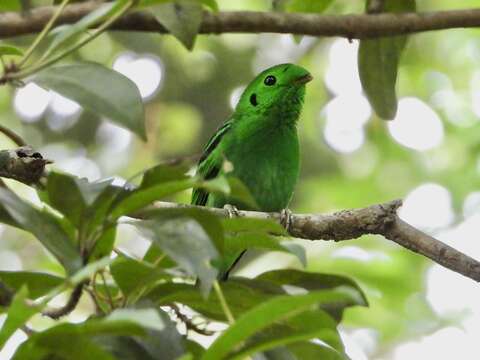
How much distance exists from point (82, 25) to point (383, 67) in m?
1.63

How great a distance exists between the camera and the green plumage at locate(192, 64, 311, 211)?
151 inches

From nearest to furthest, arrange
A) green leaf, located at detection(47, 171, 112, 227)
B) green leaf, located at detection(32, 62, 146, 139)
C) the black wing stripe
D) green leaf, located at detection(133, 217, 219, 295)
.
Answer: green leaf, located at detection(133, 217, 219, 295)
green leaf, located at detection(47, 171, 112, 227)
green leaf, located at detection(32, 62, 146, 139)
the black wing stripe

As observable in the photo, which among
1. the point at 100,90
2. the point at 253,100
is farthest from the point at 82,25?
the point at 253,100

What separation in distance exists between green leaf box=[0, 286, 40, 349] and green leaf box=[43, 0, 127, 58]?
595 millimetres

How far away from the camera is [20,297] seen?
1510mm

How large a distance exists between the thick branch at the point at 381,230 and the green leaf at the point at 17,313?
33.1 inches

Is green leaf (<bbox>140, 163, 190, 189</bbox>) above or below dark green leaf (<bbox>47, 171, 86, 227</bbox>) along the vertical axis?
above

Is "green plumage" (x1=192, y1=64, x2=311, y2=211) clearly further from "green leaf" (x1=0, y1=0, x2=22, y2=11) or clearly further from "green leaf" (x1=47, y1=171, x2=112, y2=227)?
"green leaf" (x1=47, y1=171, x2=112, y2=227)

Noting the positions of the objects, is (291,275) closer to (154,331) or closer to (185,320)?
(185,320)

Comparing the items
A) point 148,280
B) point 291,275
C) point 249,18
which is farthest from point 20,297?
point 249,18

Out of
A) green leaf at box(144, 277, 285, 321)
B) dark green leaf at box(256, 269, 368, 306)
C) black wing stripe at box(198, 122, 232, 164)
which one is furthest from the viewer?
black wing stripe at box(198, 122, 232, 164)

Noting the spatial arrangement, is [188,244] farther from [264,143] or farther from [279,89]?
[279,89]

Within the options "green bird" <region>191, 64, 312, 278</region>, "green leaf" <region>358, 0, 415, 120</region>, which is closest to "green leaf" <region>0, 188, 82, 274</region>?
"green leaf" <region>358, 0, 415, 120</region>

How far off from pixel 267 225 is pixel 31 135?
689 cm
